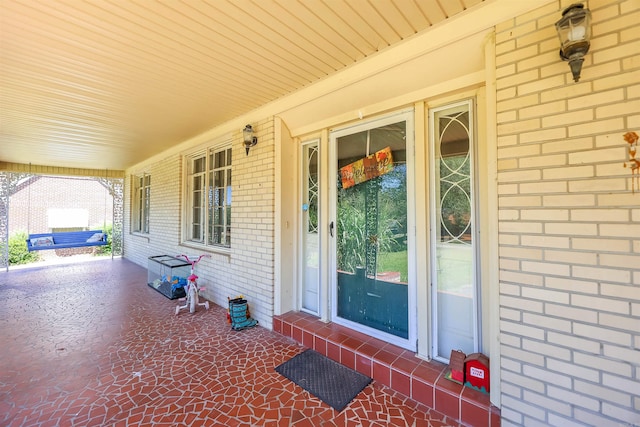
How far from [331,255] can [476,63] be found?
213 cm

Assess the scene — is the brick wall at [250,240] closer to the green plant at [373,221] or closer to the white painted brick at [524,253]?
the green plant at [373,221]

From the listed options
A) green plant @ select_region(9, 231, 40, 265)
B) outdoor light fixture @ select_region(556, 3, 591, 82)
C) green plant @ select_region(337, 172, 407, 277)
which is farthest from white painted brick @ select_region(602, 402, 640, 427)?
green plant @ select_region(9, 231, 40, 265)

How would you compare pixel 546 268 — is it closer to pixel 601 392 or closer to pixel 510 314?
pixel 510 314

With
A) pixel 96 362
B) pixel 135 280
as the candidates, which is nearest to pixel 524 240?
pixel 96 362

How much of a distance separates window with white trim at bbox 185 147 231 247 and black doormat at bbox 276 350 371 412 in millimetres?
2338

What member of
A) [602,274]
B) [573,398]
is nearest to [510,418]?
[573,398]

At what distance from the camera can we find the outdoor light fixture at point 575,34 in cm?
125

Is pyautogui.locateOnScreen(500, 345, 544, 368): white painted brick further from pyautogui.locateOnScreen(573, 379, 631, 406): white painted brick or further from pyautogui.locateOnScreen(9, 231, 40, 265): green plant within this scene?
pyautogui.locateOnScreen(9, 231, 40, 265): green plant

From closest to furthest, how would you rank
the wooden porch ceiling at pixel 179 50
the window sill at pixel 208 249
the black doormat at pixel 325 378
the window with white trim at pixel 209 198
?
the wooden porch ceiling at pixel 179 50
the black doormat at pixel 325 378
the window sill at pixel 208 249
the window with white trim at pixel 209 198

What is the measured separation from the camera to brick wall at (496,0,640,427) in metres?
1.27

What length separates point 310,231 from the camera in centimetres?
319

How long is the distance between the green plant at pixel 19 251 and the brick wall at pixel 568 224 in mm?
12140

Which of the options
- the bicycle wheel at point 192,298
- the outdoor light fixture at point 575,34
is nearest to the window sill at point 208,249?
the bicycle wheel at point 192,298

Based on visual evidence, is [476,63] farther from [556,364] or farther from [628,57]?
[556,364]
